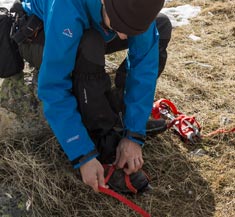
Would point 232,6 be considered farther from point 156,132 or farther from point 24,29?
point 24,29

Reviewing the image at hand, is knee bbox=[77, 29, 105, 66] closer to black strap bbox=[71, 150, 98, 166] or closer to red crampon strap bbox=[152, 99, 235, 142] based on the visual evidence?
black strap bbox=[71, 150, 98, 166]

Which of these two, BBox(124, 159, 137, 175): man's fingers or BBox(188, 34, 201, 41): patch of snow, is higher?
BBox(124, 159, 137, 175): man's fingers

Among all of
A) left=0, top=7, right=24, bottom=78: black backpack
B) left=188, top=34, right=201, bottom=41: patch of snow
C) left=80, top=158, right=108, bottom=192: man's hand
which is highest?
left=0, top=7, right=24, bottom=78: black backpack

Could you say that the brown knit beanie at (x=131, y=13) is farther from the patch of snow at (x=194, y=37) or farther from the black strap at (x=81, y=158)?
the patch of snow at (x=194, y=37)

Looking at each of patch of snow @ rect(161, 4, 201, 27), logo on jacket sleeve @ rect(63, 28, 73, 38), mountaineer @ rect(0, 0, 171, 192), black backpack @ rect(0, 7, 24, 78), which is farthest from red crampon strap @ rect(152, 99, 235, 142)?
patch of snow @ rect(161, 4, 201, 27)

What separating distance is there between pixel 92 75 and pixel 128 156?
0.49 metres

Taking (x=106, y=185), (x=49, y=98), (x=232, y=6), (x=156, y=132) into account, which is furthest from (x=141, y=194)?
(x=232, y=6)

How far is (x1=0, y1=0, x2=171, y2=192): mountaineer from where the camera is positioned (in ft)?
6.48

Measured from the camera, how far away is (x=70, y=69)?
2.10 m

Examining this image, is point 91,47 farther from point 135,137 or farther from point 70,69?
point 135,137

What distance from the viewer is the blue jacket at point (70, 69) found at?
1.99 m

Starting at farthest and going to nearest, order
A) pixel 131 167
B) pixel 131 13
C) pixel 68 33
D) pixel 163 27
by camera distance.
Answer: pixel 163 27, pixel 131 167, pixel 68 33, pixel 131 13

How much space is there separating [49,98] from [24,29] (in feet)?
1.65

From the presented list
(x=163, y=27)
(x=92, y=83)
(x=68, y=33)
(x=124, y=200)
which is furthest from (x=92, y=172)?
(x=163, y=27)
